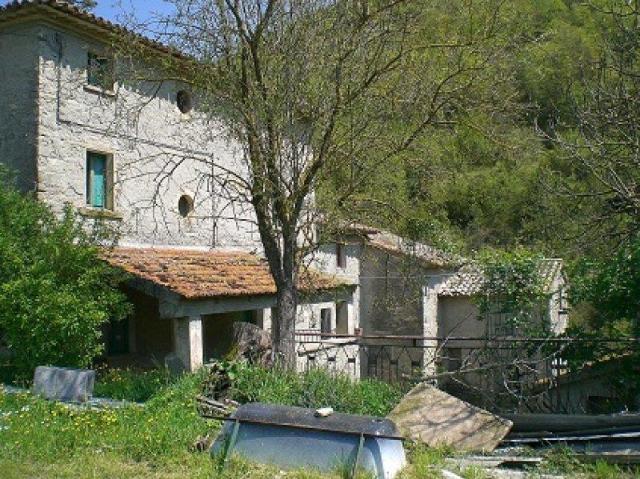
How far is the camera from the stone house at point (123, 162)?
13188 mm

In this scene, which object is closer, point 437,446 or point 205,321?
point 437,446

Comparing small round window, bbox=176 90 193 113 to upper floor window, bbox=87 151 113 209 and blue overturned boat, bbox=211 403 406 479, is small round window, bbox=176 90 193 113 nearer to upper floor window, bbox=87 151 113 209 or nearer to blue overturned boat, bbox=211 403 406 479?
upper floor window, bbox=87 151 113 209

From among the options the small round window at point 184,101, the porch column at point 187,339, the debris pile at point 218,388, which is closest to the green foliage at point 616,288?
the debris pile at point 218,388

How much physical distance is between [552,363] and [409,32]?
537cm

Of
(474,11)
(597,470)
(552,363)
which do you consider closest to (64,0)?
(474,11)

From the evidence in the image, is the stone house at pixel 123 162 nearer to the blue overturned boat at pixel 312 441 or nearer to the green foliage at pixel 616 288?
the blue overturned boat at pixel 312 441

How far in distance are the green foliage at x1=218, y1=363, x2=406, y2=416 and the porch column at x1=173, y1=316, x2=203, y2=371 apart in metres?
4.30

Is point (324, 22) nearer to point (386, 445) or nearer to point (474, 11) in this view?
point (474, 11)

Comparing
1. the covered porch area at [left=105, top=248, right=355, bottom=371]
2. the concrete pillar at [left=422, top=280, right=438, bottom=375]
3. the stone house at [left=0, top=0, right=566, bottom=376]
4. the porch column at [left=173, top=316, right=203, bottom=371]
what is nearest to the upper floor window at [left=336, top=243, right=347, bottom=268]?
the concrete pillar at [left=422, top=280, right=438, bottom=375]

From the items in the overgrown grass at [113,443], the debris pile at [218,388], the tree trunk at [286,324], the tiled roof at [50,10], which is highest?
the tiled roof at [50,10]

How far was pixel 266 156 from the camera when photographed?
10383 millimetres

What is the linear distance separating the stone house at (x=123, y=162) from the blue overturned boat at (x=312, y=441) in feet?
17.4

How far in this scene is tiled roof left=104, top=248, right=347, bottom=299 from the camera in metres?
13.2

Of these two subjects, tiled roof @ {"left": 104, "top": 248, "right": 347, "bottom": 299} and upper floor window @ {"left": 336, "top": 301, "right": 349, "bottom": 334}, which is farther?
upper floor window @ {"left": 336, "top": 301, "right": 349, "bottom": 334}
